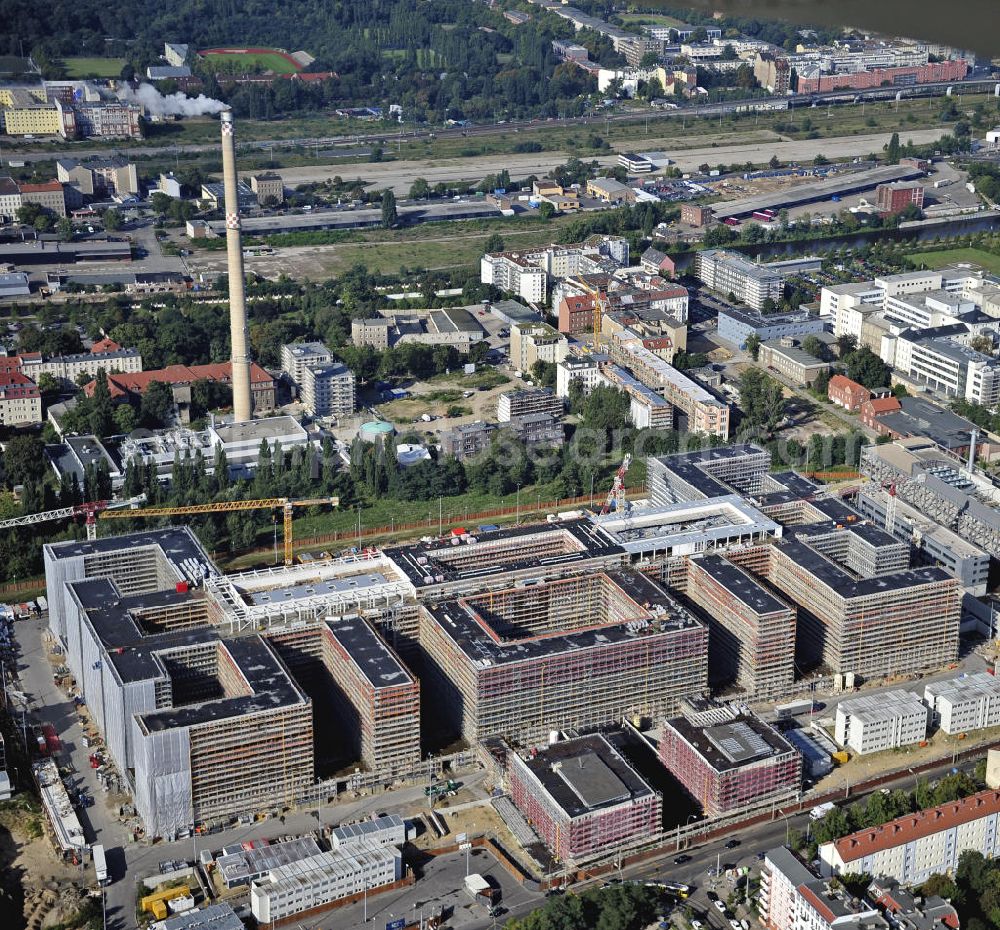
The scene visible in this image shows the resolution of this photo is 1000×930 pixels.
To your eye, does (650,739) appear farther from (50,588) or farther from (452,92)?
(452,92)

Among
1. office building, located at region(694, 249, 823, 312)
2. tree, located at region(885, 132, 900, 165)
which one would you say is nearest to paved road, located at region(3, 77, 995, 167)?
tree, located at region(885, 132, 900, 165)

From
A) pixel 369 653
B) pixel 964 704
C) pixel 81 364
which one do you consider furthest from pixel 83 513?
pixel 964 704

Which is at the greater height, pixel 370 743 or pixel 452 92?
pixel 452 92

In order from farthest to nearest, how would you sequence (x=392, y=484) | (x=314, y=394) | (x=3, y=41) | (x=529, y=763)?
(x=3, y=41)
(x=314, y=394)
(x=392, y=484)
(x=529, y=763)

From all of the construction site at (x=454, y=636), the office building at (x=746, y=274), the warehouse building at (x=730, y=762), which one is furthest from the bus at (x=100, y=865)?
the office building at (x=746, y=274)

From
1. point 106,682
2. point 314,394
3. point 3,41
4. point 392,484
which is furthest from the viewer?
point 3,41

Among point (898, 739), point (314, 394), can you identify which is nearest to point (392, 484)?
point (314, 394)

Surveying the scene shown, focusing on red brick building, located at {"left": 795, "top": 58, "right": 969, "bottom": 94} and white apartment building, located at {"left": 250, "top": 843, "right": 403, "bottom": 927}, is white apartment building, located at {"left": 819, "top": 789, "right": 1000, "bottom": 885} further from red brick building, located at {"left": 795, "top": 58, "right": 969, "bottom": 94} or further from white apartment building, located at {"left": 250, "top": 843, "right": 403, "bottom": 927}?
red brick building, located at {"left": 795, "top": 58, "right": 969, "bottom": 94}
